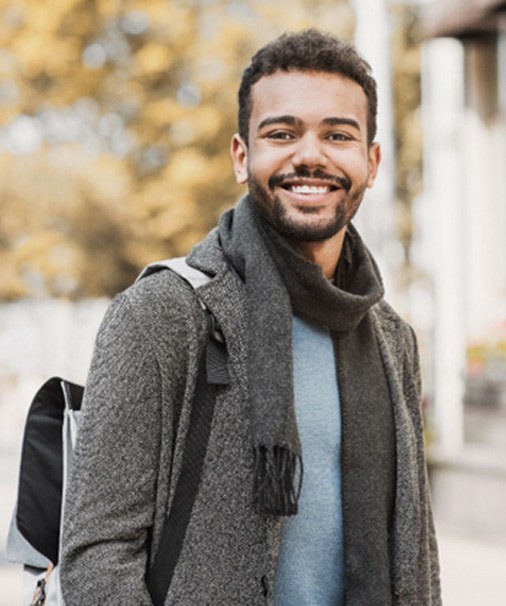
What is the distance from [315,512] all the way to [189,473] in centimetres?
28

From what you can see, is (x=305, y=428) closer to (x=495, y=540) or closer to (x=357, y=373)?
(x=357, y=373)

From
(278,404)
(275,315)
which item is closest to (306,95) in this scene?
(275,315)

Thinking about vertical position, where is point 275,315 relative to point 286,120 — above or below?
below

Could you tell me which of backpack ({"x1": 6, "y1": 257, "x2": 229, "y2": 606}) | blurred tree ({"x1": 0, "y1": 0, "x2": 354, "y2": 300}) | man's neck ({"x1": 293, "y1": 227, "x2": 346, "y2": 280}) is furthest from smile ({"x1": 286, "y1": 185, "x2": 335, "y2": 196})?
blurred tree ({"x1": 0, "y1": 0, "x2": 354, "y2": 300})

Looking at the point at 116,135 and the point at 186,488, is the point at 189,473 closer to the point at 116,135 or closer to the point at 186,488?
the point at 186,488

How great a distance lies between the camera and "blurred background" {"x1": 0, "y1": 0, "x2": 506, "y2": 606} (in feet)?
39.4

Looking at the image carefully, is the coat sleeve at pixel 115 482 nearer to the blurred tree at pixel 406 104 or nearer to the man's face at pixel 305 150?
the man's face at pixel 305 150

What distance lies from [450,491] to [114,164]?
30.9ft

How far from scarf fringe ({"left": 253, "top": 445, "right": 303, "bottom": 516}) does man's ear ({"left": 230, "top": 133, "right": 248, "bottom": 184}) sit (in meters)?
0.60

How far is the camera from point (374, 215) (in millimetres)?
10109

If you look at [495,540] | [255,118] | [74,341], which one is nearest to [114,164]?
[74,341]

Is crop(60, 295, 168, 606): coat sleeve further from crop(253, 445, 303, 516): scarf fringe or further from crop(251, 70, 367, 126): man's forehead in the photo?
crop(251, 70, 367, 126): man's forehead

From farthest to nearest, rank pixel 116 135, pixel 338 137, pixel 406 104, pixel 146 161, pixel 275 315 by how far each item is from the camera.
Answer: pixel 406 104
pixel 146 161
pixel 116 135
pixel 338 137
pixel 275 315

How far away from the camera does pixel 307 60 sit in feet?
7.57
